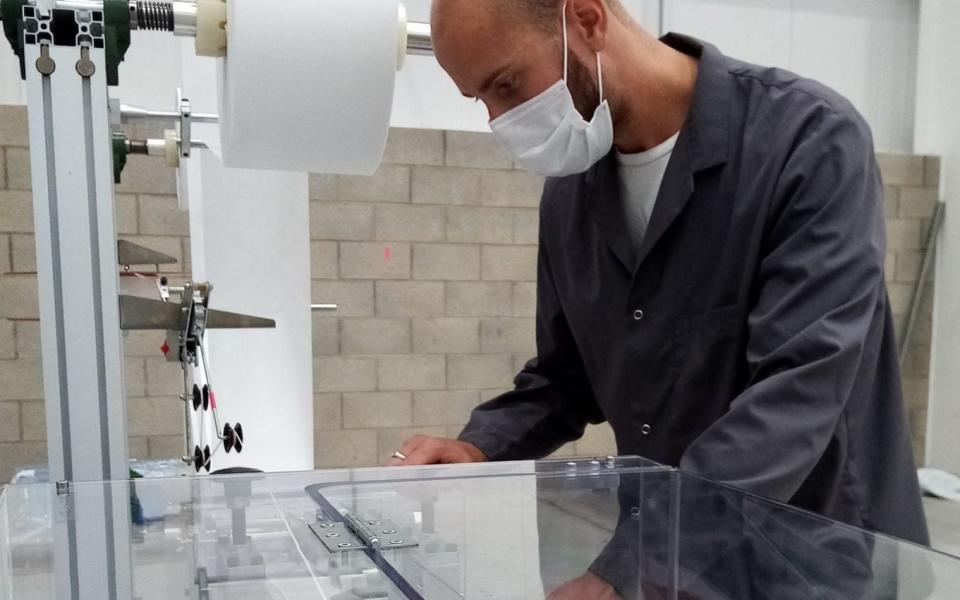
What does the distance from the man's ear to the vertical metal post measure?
1.69ft

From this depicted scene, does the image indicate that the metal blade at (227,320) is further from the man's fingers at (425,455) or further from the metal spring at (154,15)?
the metal spring at (154,15)

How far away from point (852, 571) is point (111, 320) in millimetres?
596

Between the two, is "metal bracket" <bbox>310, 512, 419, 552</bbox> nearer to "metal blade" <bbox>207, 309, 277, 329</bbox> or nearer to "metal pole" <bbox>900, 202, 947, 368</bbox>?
"metal blade" <bbox>207, 309, 277, 329</bbox>

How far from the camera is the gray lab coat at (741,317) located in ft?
2.45

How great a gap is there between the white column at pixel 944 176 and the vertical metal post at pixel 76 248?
354 cm

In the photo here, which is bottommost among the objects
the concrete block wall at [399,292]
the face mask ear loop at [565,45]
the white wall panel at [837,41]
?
the concrete block wall at [399,292]

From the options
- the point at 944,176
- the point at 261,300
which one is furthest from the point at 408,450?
the point at 944,176

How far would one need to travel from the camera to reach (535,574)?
612 mm

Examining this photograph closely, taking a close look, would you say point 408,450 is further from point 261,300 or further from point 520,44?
point 261,300

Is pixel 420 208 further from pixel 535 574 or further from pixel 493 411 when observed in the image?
pixel 535 574

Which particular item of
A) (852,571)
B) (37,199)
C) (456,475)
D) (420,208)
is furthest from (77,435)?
(420,208)

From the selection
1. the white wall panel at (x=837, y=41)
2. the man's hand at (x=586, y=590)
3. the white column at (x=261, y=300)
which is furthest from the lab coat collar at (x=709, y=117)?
the white wall panel at (x=837, y=41)

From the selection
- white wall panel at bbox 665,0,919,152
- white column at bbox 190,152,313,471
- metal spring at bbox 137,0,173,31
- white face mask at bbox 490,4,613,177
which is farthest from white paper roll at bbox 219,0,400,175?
white wall panel at bbox 665,0,919,152

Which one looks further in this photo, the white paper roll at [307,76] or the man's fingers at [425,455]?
the man's fingers at [425,455]
